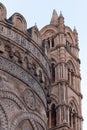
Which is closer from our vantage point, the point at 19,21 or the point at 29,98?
the point at 29,98

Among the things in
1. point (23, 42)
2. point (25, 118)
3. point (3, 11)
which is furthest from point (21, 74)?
point (3, 11)

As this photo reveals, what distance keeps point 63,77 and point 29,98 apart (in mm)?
18504

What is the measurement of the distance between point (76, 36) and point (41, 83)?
21.5 m

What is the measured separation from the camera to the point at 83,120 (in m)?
29.8

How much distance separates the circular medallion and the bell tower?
52.2ft

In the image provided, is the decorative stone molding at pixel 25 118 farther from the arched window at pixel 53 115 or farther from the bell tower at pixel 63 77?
the arched window at pixel 53 115

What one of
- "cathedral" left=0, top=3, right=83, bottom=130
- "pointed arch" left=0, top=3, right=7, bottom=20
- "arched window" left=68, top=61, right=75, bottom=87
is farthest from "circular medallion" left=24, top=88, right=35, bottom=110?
"arched window" left=68, top=61, right=75, bottom=87

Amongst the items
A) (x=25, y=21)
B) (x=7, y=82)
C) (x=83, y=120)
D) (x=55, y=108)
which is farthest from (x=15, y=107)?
(x=83, y=120)

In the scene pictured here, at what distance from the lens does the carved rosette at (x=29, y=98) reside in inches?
422

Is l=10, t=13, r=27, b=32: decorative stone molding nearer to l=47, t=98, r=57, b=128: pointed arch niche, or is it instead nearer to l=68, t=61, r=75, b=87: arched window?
l=47, t=98, r=57, b=128: pointed arch niche

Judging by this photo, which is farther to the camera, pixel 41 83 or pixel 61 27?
pixel 61 27

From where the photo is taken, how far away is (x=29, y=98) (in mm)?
10836

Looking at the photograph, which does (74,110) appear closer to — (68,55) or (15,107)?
(68,55)

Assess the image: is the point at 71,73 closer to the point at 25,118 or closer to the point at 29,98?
the point at 29,98
